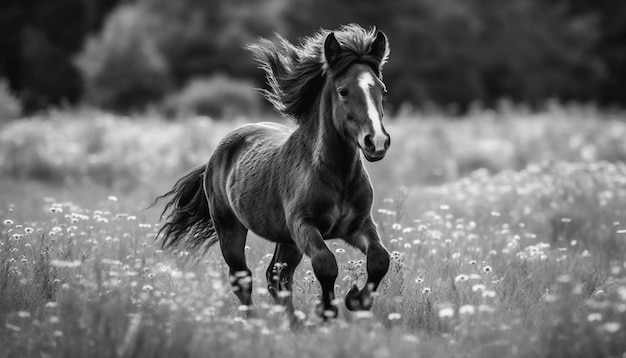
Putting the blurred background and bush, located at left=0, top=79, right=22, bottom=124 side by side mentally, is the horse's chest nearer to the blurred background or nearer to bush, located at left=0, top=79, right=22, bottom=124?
the blurred background

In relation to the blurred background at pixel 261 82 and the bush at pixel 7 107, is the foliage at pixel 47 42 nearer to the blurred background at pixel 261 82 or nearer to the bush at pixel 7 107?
the blurred background at pixel 261 82

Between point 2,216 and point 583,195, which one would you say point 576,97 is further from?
point 2,216

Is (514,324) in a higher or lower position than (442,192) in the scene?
lower

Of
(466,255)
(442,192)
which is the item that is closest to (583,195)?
(442,192)

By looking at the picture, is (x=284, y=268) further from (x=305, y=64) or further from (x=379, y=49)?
(x=379, y=49)

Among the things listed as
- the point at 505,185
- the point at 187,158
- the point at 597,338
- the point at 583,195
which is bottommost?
the point at 597,338

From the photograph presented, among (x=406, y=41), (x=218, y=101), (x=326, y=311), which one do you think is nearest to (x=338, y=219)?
(x=326, y=311)

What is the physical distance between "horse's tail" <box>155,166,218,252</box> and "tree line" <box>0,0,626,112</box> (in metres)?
29.2

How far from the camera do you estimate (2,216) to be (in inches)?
356

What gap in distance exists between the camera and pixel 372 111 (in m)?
5.02

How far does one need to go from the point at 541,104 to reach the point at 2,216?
→ 40.4 metres

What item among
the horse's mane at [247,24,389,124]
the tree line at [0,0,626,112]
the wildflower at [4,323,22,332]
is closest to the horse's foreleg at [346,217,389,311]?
the horse's mane at [247,24,389,124]

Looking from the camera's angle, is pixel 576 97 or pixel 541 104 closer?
pixel 541 104

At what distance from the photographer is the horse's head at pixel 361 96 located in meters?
4.92
